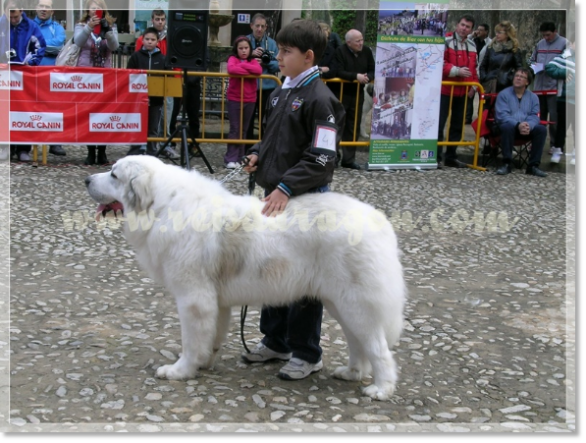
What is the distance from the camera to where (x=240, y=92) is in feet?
37.8

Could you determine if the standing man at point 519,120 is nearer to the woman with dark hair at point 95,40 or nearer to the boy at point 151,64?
the boy at point 151,64

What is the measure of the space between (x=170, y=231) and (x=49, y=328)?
5.23ft

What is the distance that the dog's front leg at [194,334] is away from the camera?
13.1 feet

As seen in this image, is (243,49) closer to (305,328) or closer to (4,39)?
(4,39)

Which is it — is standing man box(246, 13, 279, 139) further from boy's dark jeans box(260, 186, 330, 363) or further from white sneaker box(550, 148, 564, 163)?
boy's dark jeans box(260, 186, 330, 363)

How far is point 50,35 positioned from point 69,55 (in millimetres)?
908


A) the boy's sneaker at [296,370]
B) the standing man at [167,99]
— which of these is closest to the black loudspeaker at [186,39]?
the standing man at [167,99]

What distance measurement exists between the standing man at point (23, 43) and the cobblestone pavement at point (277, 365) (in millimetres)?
2772

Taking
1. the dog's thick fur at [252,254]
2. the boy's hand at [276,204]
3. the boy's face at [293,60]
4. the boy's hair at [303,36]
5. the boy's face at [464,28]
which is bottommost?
the dog's thick fur at [252,254]

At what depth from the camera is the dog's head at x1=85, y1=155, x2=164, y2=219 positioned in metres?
4.06

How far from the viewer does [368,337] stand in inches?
154

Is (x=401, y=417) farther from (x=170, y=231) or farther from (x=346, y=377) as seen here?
(x=170, y=231)

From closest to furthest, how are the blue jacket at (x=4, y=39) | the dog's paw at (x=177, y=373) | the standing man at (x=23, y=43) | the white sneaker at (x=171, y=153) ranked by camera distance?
the dog's paw at (x=177, y=373), the blue jacket at (x=4, y=39), the standing man at (x=23, y=43), the white sneaker at (x=171, y=153)

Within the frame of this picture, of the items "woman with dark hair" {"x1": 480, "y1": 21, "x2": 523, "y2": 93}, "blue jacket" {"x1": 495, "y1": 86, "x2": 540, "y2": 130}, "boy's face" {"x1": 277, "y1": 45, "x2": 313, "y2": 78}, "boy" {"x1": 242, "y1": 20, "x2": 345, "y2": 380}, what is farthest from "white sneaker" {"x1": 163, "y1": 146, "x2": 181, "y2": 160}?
"boy's face" {"x1": 277, "y1": 45, "x2": 313, "y2": 78}
